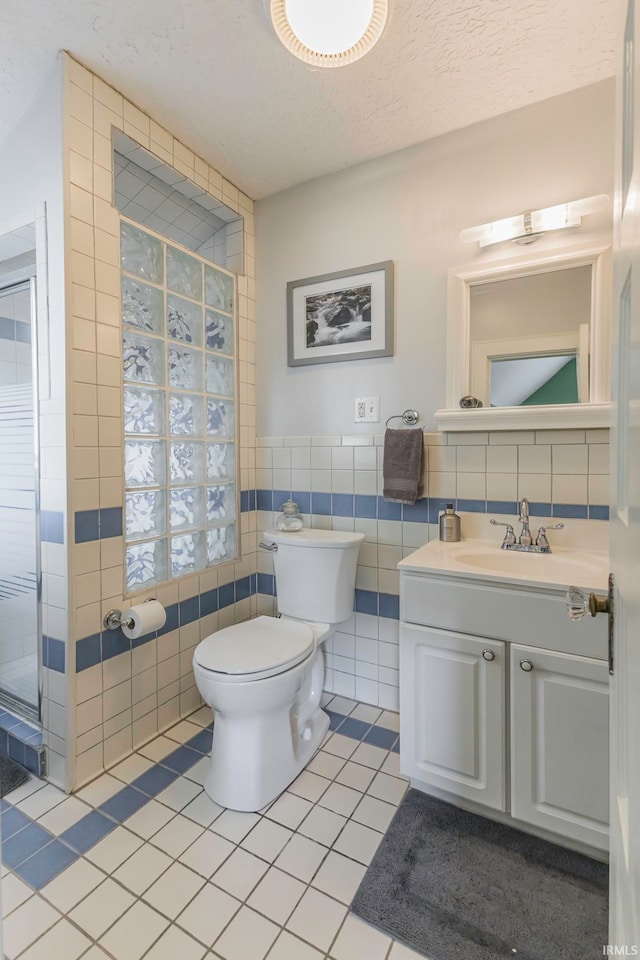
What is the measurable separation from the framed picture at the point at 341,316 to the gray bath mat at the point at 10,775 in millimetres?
1929

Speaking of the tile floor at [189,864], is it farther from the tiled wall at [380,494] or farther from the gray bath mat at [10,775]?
the tiled wall at [380,494]

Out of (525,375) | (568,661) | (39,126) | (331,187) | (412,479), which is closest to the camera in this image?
(568,661)

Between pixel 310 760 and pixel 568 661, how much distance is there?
3.29ft

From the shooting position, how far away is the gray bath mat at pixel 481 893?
41.2 inches

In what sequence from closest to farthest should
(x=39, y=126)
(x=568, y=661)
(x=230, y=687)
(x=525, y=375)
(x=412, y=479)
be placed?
(x=568, y=661) < (x=230, y=687) < (x=39, y=126) < (x=525, y=375) < (x=412, y=479)

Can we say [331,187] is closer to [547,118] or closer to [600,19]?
[547,118]

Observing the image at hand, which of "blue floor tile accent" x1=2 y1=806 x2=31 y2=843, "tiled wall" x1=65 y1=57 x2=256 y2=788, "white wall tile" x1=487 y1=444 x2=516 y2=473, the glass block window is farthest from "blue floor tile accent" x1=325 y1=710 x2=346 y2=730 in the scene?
"white wall tile" x1=487 y1=444 x2=516 y2=473

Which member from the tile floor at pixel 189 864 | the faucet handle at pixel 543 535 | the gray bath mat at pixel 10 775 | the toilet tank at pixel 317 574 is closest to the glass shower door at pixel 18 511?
the gray bath mat at pixel 10 775

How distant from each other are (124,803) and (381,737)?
0.95 metres

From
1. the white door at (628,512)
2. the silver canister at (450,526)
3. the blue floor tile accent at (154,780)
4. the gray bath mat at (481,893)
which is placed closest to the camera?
the white door at (628,512)

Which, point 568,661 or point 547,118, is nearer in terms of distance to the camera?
point 568,661

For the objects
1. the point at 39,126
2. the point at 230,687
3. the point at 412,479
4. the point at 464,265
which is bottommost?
the point at 230,687

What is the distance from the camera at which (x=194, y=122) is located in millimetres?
1729

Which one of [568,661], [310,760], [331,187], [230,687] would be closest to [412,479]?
[568,661]
